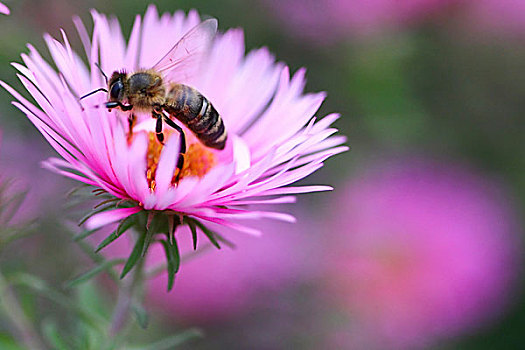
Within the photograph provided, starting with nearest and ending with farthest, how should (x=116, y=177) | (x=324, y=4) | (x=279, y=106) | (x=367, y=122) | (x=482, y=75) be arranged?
1. (x=116, y=177)
2. (x=279, y=106)
3. (x=367, y=122)
4. (x=324, y=4)
5. (x=482, y=75)

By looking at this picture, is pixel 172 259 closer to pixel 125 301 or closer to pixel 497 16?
pixel 125 301

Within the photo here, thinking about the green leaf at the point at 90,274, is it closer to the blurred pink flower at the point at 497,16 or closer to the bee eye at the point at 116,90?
the bee eye at the point at 116,90

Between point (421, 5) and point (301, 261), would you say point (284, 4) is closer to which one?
point (421, 5)

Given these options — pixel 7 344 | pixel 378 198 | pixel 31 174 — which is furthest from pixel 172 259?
pixel 378 198

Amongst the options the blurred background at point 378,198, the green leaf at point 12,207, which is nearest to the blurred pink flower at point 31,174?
the blurred background at point 378,198

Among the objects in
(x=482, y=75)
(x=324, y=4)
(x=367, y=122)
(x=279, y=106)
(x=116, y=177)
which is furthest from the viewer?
(x=482, y=75)

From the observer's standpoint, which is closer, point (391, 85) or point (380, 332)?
point (391, 85)

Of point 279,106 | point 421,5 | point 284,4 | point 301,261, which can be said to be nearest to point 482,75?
point 421,5
